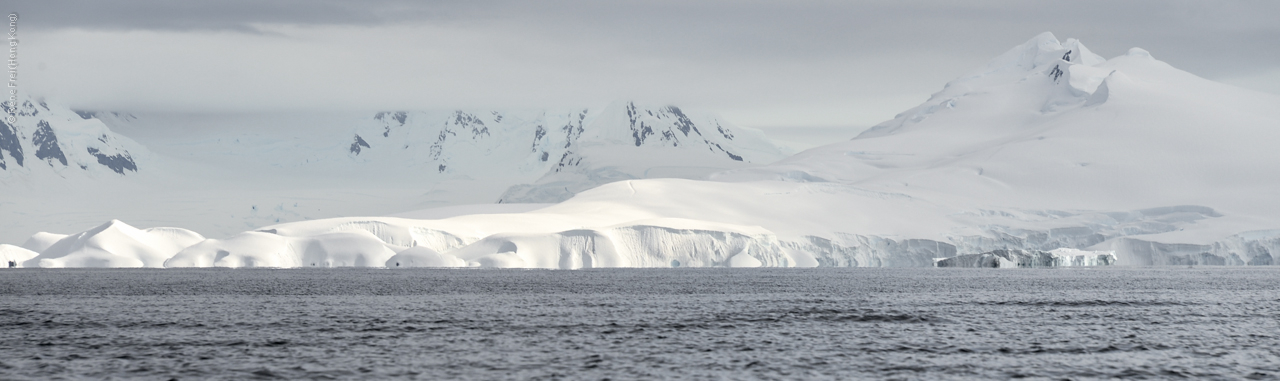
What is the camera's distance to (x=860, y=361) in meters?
41.1

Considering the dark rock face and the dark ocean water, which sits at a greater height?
the dark rock face

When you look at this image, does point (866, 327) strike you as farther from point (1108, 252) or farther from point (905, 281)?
point (1108, 252)

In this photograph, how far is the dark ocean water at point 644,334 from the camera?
128 ft

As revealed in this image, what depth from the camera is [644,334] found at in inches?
2020

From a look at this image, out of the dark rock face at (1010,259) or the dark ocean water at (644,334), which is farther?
the dark rock face at (1010,259)

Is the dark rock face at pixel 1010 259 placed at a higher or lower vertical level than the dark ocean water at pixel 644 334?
higher

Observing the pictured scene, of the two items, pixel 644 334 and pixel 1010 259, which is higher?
pixel 1010 259

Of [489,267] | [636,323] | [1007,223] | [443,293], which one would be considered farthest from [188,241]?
[636,323]

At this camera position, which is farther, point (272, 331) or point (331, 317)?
point (331, 317)

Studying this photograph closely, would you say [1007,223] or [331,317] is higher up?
[1007,223]

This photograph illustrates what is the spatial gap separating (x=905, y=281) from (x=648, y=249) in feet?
204

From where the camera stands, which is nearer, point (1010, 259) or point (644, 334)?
point (644, 334)

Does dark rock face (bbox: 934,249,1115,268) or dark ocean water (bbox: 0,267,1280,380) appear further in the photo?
dark rock face (bbox: 934,249,1115,268)

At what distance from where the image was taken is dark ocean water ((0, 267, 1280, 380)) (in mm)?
39000
